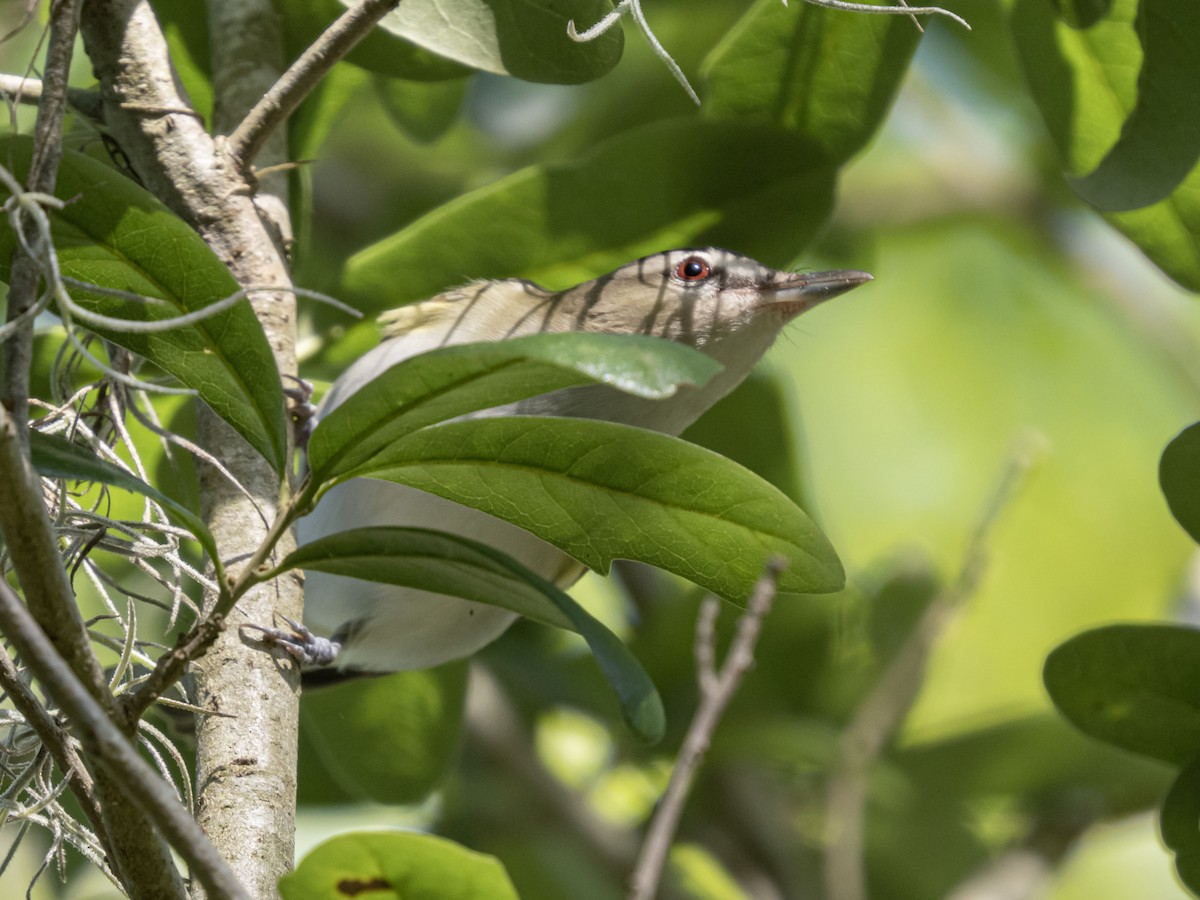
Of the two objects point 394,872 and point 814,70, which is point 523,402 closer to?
point 814,70

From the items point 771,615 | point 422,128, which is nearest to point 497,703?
point 771,615

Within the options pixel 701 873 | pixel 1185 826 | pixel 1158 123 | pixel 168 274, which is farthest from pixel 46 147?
pixel 701 873

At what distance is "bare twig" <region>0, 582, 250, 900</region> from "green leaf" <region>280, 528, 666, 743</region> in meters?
0.33

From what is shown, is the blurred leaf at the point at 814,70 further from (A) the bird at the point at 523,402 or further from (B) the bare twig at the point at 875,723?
(B) the bare twig at the point at 875,723

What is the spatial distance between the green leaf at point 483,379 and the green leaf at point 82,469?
0.39ft

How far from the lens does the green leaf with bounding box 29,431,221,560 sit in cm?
120

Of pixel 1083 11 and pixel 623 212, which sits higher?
pixel 1083 11

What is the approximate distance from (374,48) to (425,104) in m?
0.42

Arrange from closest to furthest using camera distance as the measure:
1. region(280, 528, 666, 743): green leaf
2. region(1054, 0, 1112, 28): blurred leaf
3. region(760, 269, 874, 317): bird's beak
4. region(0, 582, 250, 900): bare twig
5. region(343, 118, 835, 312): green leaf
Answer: region(0, 582, 250, 900): bare twig
region(280, 528, 666, 743): green leaf
region(1054, 0, 1112, 28): blurred leaf
region(343, 118, 835, 312): green leaf
region(760, 269, 874, 317): bird's beak

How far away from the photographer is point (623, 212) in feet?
7.46

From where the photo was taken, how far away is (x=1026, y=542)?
4.09m

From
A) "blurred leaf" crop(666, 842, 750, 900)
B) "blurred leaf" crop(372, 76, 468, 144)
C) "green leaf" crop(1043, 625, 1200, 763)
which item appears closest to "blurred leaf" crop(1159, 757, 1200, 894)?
"green leaf" crop(1043, 625, 1200, 763)

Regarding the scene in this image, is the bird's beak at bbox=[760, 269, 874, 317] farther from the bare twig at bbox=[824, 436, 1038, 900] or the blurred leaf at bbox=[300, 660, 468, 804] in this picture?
the blurred leaf at bbox=[300, 660, 468, 804]

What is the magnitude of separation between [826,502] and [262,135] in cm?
259
